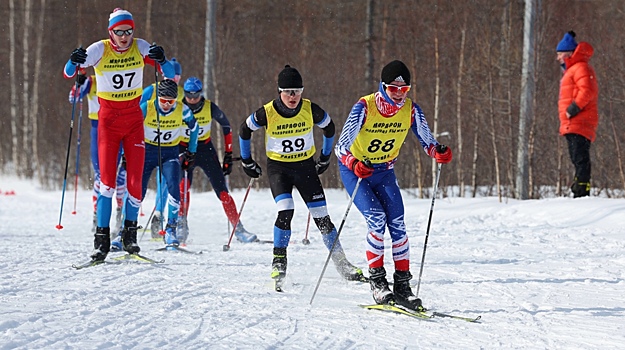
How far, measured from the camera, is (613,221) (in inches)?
343

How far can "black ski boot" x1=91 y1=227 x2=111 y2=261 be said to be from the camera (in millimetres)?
6380

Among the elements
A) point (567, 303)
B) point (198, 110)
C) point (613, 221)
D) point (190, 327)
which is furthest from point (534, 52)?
point (190, 327)

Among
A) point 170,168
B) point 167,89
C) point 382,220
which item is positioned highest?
point 167,89

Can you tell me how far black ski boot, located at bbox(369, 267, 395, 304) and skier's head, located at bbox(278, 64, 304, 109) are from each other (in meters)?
1.54

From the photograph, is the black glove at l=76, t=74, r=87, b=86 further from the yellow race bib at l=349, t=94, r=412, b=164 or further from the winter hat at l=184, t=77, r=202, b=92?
the yellow race bib at l=349, t=94, r=412, b=164

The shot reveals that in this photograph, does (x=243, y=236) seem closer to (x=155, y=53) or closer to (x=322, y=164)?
(x=322, y=164)

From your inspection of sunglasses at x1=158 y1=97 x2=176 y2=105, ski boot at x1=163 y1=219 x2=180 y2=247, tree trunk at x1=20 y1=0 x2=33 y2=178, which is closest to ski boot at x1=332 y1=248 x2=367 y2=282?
ski boot at x1=163 y1=219 x2=180 y2=247

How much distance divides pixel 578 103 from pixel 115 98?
6126 millimetres

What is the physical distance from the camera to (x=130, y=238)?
6812 mm

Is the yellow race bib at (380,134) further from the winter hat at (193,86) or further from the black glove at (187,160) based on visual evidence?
the winter hat at (193,86)

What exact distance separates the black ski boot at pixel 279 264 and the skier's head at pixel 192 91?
352 cm

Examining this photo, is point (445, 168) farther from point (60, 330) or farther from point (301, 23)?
point (60, 330)

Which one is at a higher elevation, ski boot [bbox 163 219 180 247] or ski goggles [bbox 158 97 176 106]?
ski goggles [bbox 158 97 176 106]

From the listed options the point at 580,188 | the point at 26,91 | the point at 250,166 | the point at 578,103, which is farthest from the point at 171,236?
the point at 26,91
